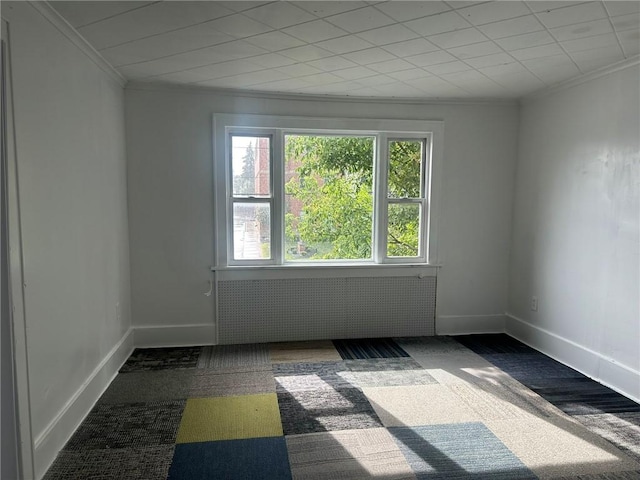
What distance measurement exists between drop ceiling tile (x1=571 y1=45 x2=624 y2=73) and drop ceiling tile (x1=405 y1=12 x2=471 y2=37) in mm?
1018

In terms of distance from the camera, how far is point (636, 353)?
288cm

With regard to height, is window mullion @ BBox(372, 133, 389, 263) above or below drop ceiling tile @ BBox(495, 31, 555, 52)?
below

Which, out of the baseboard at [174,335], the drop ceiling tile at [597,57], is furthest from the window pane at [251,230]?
the drop ceiling tile at [597,57]

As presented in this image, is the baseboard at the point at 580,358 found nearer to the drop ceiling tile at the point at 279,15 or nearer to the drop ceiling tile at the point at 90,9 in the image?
the drop ceiling tile at the point at 279,15

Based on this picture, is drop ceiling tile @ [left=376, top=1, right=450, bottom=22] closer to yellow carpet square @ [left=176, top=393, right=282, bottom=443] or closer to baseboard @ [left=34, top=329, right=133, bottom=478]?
yellow carpet square @ [left=176, top=393, right=282, bottom=443]

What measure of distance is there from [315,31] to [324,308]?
2465 millimetres

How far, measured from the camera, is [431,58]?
285 cm

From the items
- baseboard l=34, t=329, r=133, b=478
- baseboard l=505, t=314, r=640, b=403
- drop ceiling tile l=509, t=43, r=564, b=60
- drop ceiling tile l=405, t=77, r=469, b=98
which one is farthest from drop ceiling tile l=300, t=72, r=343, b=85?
baseboard l=505, t=314, r=640, b=403

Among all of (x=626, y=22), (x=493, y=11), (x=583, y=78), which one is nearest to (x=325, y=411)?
Answer: (x=493, y=11)

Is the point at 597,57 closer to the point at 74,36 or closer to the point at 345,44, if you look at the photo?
the point at 345,44

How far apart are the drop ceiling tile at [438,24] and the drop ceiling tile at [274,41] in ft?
2.23

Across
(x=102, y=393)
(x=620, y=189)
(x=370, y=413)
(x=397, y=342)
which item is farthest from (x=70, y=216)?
(x=620, y=189)

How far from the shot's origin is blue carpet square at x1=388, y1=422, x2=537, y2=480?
2.10m

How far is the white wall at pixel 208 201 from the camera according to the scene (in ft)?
12.1
